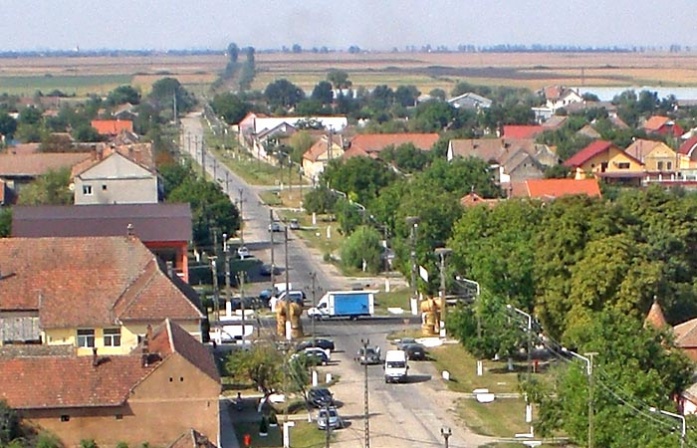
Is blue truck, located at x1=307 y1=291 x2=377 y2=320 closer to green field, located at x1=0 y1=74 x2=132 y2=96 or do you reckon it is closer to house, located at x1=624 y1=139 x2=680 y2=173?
house, located at x1=624 y1=139 x2=680 y2=173

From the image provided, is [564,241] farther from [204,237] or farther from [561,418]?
[204,237]

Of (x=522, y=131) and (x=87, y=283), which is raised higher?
(x=87, y=283)

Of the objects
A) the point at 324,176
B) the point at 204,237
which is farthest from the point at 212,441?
the point at 324,176

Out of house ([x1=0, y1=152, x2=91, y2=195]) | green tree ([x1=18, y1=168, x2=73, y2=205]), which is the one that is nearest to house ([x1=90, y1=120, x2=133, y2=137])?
house ([x1=0, y1=152, x2=91, y2=195])

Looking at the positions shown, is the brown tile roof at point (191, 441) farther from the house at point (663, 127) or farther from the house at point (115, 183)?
the house at point (663, 127)

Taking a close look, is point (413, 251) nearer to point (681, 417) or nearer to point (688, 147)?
point (681, 417)

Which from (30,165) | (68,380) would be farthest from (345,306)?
(30,165)
